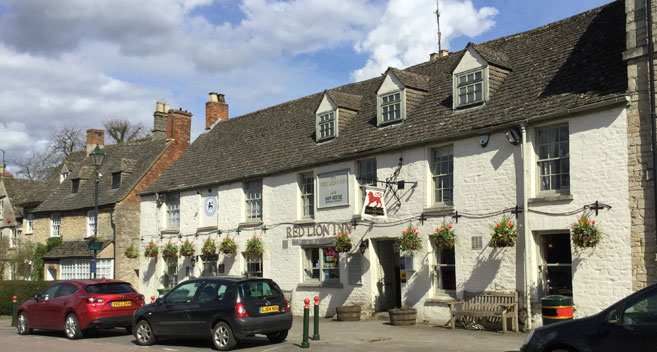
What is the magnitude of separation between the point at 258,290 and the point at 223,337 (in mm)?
1243

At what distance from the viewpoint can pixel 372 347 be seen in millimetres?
13617

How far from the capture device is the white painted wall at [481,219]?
47.8ft

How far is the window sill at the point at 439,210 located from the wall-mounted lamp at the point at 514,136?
268cm

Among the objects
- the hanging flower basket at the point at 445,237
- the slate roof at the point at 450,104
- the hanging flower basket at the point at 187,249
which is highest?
the slate roof at the point at 450,104

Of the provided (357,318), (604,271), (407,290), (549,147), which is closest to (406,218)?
(407,290)

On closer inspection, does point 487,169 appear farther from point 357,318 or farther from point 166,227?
point 166,227

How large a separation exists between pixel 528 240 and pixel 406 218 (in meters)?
4.22

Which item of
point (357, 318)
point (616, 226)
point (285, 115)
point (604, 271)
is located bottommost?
point (357, 318)

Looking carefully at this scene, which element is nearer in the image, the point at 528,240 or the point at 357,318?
the point at 528,240

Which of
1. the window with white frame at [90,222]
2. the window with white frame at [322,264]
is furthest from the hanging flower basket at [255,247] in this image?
the window with white frame at [90,222]

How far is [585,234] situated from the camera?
14445 mm

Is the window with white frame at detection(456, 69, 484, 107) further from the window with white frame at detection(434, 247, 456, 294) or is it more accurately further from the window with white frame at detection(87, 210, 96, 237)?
the window with white frame at detection(87, 210, 96, 237)

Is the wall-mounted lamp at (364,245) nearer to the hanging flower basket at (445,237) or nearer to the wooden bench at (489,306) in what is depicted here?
the hanging flower basket at (445,237)

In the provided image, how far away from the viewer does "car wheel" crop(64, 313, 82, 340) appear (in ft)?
54.3
